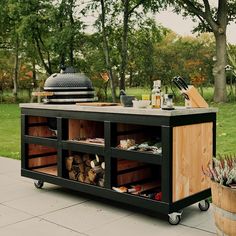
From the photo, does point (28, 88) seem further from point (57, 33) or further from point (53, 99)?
point (53, 99)

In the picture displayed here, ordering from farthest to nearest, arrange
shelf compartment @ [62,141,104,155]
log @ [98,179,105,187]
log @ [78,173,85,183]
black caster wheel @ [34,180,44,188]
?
black caster wheel @ [34,180,44,188]
log @ [78,173,85,183]
log @ [98,179,105,187]
shelf compartment @ [62,141,104,155]

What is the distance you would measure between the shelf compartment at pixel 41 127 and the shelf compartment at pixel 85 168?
48 centimetres

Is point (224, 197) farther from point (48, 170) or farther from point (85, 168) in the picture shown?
point (48, 170)

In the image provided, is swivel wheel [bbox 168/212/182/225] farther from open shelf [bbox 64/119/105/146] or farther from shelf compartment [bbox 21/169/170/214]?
open shelf [bbox 64/119/105/146]

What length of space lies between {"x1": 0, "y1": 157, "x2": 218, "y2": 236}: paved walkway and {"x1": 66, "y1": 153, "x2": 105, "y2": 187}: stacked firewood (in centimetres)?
20

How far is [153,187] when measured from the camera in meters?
3.72

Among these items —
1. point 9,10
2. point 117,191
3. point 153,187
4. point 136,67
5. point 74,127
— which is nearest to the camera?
point 117,191

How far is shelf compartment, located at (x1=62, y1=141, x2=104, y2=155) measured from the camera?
3648mm

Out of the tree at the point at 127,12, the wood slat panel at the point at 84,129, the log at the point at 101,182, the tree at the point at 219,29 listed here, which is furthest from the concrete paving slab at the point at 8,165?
the tree at the point at 219,29

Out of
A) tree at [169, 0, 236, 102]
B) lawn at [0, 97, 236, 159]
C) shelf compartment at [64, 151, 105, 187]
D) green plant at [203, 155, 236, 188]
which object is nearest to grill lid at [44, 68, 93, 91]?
shelf compartment at [64, 151, 105, 187]

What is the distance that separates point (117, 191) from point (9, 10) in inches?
633

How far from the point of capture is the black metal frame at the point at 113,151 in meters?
3.09

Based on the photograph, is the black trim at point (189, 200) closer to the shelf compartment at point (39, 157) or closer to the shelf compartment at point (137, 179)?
the shelf compartment at point (137, 179)

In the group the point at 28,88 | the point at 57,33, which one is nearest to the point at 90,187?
the point at 57,33
